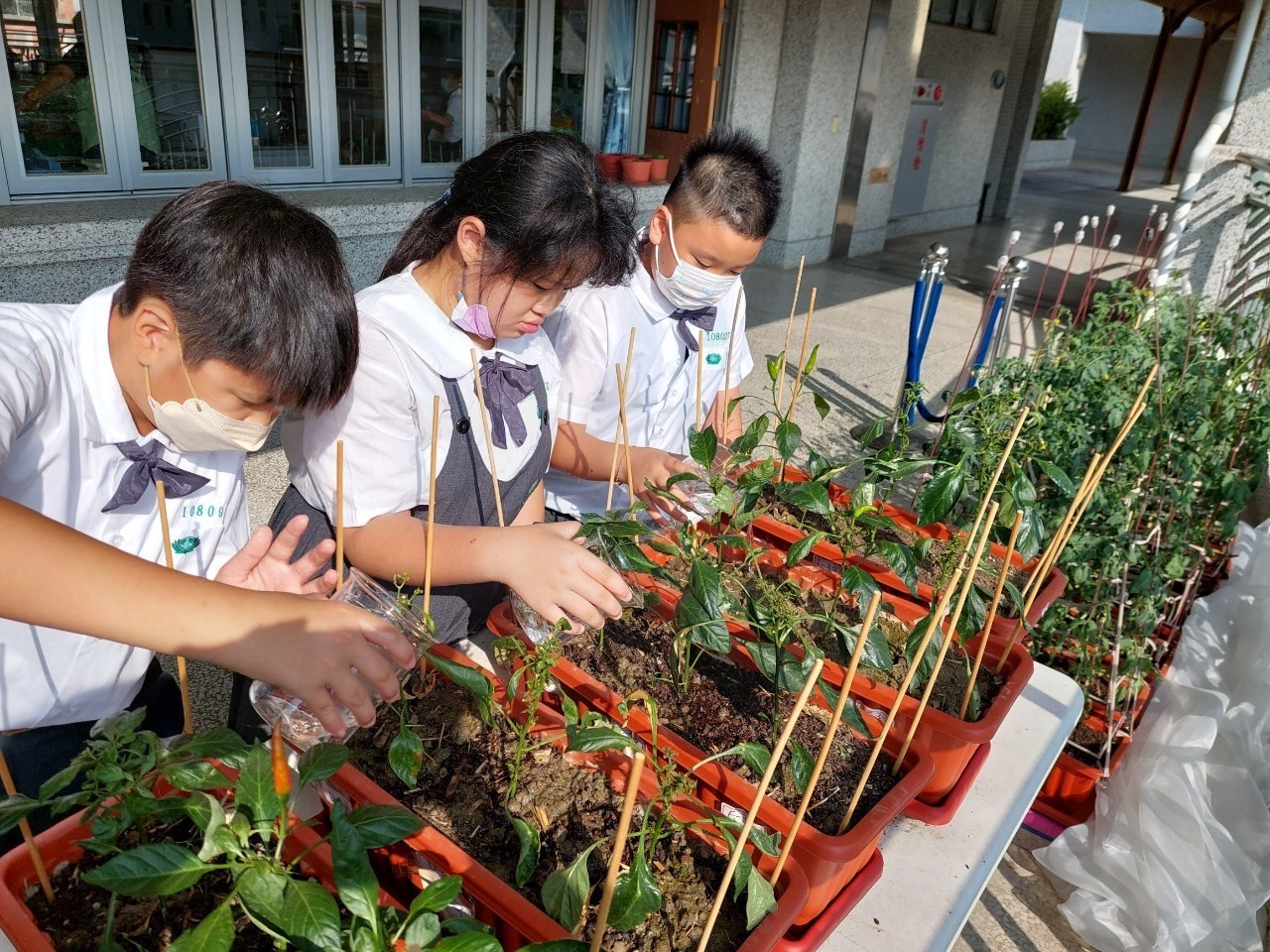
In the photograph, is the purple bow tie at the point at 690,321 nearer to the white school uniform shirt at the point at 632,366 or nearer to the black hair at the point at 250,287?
the white school uniform shirt at the point at 632,366

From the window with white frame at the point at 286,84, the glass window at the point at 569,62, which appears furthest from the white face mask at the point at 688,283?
the glass window at the point at 569,62

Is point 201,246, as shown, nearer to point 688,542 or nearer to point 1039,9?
point 688,542

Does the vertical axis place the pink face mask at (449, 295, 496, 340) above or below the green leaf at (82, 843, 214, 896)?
above

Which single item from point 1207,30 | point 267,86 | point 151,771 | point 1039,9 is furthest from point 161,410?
point 1207,30

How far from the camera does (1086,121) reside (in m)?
19.1

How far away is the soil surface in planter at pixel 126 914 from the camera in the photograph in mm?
669

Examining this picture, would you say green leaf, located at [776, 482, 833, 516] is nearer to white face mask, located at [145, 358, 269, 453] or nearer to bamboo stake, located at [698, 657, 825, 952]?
bamboo stake, located at [698, 657, 825, 952]

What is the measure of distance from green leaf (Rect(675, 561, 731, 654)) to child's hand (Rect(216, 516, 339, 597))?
1.32 ft

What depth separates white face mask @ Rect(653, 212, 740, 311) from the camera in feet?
5.38

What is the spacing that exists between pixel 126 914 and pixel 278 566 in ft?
1.37

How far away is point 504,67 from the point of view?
4723 mm

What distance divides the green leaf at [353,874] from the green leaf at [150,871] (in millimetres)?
88

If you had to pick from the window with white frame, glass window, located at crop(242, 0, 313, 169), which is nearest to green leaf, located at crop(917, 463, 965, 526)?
the window with white frame

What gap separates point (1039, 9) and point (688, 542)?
998 centimetres
